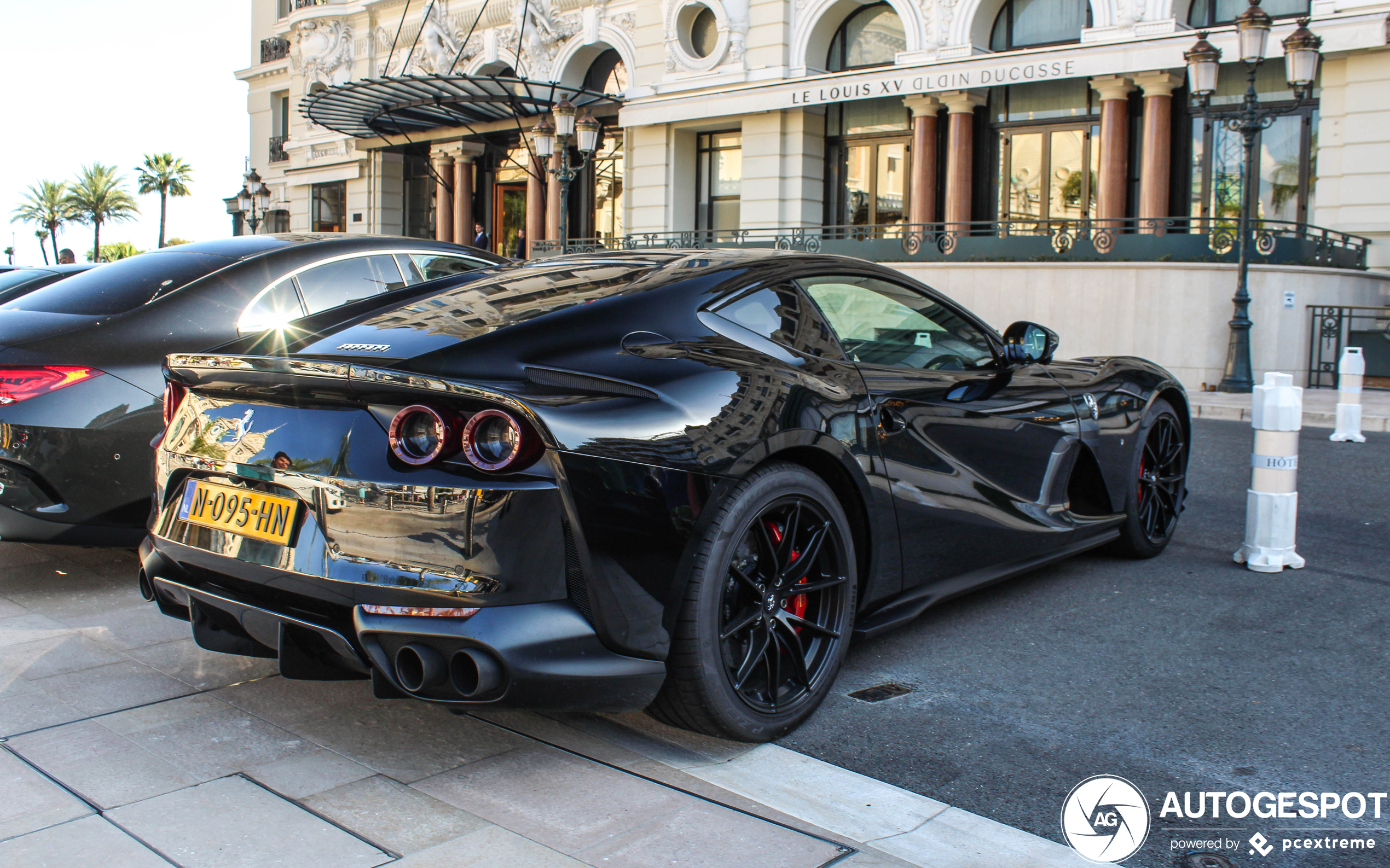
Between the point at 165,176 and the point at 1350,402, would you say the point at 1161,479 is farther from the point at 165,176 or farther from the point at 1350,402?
the point at 165,176

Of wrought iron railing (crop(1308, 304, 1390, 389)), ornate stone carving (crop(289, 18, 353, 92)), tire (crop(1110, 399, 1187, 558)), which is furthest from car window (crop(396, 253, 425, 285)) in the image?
ornate stone carving (crop(289, 18, 353, 92))

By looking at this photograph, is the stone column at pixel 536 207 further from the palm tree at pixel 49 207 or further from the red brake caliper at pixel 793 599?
the palm tree at pixel 49 207

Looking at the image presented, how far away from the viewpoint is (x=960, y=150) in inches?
915

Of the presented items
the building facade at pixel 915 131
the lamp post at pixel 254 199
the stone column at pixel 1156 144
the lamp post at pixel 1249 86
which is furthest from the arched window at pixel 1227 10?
the lamp post at pixel 254 199

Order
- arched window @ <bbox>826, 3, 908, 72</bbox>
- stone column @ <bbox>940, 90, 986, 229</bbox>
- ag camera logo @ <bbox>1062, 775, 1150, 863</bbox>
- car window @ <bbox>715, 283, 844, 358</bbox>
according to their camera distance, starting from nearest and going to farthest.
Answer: ag camera logo @ <bbox>1062, 775, 1150, 863</bbox>, car window @ <bbox>715, 283, 844, 358</bbox>, stone column @ <bbox>940, 90, 986, 229</bbox>, arched window @ <bbox>826, 3, 908, 72</bbox>

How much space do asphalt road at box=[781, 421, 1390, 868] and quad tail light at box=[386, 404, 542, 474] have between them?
1239mm

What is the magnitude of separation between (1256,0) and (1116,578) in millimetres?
13604

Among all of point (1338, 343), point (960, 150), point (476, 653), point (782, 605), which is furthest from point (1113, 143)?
point (476, 653)

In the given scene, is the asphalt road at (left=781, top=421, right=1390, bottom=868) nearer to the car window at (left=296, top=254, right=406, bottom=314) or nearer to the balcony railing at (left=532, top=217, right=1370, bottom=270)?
the car window at (left=296, top=254, right=406, bottom=314)

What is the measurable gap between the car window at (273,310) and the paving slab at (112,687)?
1.73 metres

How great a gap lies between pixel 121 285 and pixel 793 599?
11.5 ft

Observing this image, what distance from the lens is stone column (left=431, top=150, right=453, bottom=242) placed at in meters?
34.8

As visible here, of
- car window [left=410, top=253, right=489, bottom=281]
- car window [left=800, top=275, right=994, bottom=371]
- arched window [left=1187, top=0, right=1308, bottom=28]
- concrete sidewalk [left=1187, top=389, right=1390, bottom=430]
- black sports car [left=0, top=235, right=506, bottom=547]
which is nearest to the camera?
car window [left=800, top=275, right=994, bottom=371]

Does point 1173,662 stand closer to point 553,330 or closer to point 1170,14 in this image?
point 553,330
